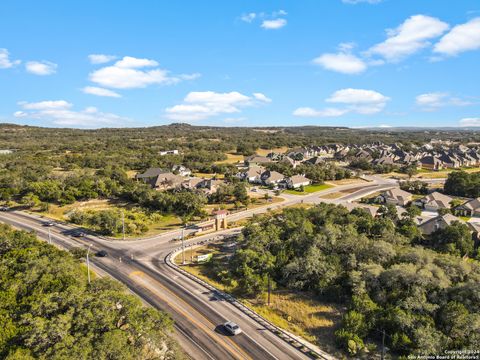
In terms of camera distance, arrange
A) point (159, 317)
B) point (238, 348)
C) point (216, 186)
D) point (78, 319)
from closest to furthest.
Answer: point (78, 319) < point (159, 317) < point (238, 348) < point (216, 186)

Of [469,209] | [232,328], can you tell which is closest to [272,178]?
[469,209]

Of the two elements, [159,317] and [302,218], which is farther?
[302,218]

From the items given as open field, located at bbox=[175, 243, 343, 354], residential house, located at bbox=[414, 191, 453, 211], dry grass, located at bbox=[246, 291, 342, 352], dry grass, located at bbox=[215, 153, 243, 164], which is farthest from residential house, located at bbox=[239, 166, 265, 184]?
dry grass, located at bbox=[246, 291, 342, 352]

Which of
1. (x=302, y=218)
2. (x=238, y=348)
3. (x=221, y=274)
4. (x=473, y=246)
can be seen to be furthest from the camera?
(x=302, y=218)

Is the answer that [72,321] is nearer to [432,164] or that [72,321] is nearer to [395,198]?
[395,198]

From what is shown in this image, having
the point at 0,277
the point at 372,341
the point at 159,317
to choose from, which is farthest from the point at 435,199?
the point at 0,277

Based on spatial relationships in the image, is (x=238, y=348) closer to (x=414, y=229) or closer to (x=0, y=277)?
(x=0, y=277)

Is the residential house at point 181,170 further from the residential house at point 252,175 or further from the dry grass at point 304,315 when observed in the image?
the dry grass at point 304,315
